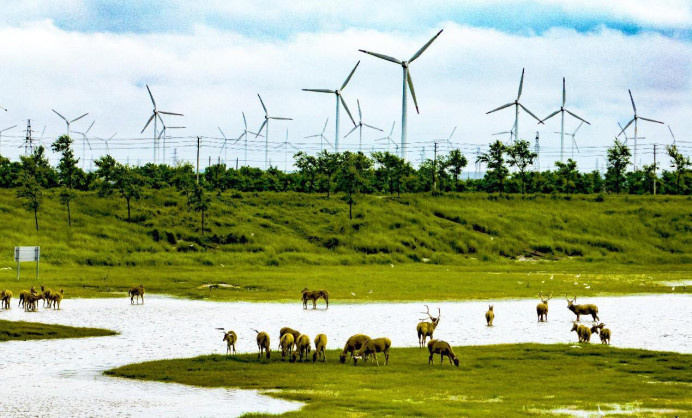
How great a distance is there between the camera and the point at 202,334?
3703 centimetres

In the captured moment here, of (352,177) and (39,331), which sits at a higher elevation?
(352,177)

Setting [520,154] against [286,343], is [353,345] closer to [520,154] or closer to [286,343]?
[286,343]

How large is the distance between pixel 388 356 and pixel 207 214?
266 feet

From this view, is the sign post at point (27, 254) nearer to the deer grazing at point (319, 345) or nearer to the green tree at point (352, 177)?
the deer grazing at point (319, 345)

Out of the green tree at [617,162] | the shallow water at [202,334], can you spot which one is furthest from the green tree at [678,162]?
the shallow water at [202,334]

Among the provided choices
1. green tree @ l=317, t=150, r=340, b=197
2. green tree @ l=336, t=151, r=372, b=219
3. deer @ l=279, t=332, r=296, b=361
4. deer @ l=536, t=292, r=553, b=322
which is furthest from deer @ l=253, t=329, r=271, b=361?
green tree @ l=317, t=150, r=340, b=197

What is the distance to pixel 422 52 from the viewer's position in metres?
109

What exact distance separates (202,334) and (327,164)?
93.5 meters

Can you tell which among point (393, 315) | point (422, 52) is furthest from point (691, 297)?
point (422, 52)

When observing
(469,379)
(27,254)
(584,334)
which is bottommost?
(469,379)

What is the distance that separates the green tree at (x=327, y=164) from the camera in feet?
423

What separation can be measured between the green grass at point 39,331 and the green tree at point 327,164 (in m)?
90.6

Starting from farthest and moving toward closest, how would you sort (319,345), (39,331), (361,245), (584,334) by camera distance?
(361,245) < (39,331) < (584,334) < (319,345)

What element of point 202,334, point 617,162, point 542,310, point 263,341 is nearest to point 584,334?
point 542,310
